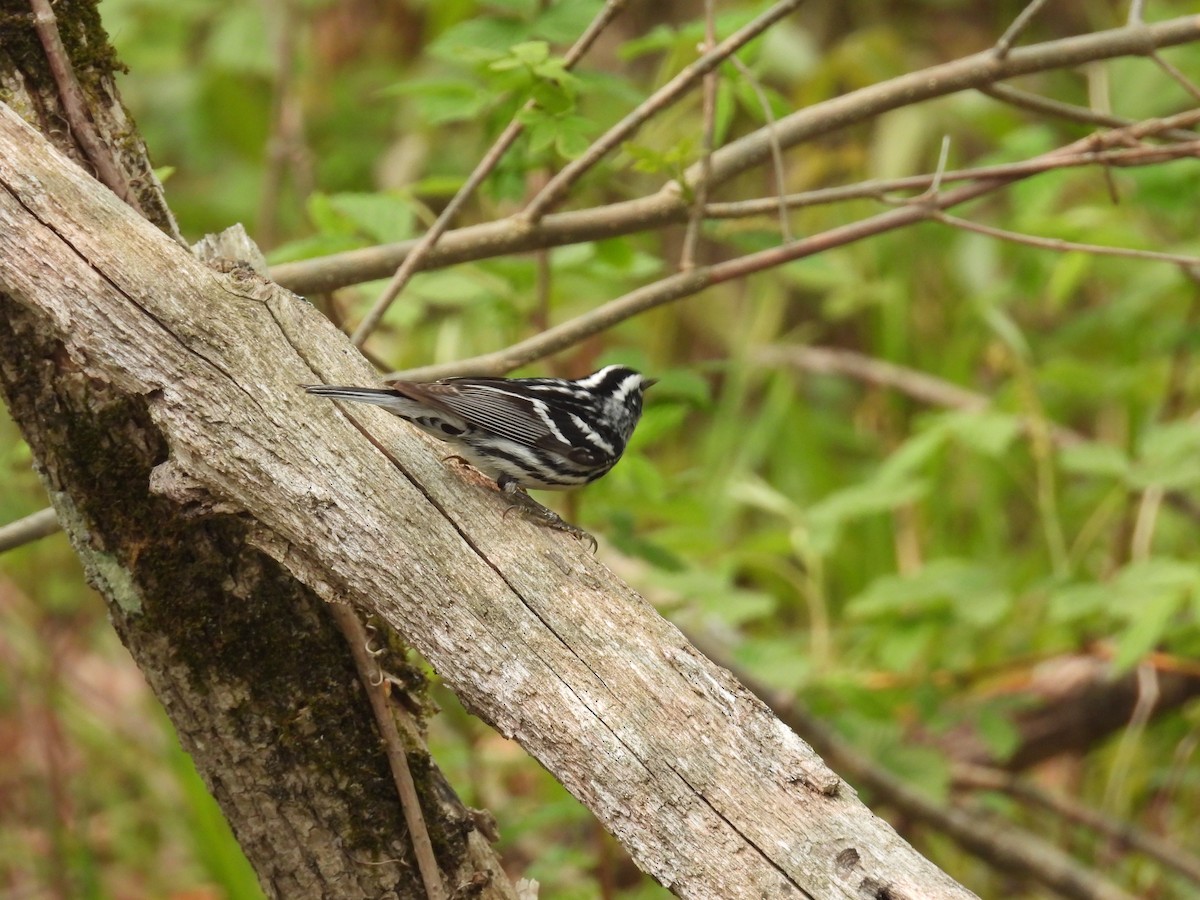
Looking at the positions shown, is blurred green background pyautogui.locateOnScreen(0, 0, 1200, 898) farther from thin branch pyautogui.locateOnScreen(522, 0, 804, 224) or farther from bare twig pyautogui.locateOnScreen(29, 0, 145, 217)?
bare twig pyautogui.locateOnScreen(29, 0, 145, 217)

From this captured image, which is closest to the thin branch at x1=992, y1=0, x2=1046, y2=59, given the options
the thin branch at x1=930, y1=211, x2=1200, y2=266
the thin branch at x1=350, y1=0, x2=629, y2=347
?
the thin branch at x1=930, y1=211, x2=1200, y2=266

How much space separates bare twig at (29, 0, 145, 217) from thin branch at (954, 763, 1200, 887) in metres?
3.97

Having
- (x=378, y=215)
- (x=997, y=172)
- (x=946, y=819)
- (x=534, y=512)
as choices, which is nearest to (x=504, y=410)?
(x=534, y=512)

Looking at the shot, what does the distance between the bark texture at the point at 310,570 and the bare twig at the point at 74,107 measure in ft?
0.55

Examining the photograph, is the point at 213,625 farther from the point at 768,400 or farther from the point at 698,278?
the point at 768,400

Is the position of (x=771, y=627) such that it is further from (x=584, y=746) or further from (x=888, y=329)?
(x=584, y=746)

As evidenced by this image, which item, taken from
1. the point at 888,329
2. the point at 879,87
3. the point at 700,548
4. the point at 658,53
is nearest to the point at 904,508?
the point at 888,329

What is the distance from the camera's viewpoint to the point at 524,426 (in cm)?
283

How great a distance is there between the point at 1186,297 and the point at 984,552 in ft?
5.47

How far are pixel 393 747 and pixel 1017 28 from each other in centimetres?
212

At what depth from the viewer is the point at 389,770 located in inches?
90.4

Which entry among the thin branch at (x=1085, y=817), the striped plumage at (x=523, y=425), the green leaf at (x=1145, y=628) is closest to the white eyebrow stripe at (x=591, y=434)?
the striped plumage at (x=523, y=425)

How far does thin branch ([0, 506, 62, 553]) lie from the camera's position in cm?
265

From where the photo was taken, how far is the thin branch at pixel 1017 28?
9.16ft
